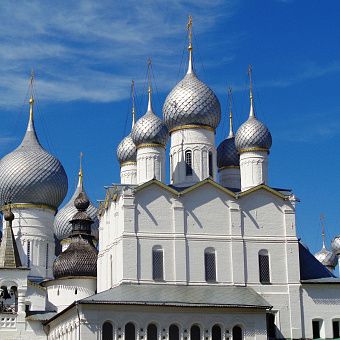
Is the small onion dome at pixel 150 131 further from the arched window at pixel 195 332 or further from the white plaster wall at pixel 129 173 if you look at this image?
the arched window at pixel 195 332

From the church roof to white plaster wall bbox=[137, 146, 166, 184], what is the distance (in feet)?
21.7

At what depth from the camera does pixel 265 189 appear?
3734 centimetres

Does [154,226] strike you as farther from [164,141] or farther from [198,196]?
[164,141]

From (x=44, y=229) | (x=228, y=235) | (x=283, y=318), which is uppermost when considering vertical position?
(x=44, y=229)

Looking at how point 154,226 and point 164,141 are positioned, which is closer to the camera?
point 154,226

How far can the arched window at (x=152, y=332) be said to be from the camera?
109 ft

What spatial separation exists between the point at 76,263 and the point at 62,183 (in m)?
7.77

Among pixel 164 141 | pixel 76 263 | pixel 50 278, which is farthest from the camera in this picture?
pixel 50 278

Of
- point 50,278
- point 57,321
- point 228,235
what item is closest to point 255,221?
point 228,235

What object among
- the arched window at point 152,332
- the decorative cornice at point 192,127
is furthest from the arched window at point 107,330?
the decorative cornice at point 192,127

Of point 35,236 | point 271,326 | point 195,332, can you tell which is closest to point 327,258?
point 35,236

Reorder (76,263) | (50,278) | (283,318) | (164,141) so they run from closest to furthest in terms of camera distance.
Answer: (283,318) < (164,141) < (76,263) < (50,278)

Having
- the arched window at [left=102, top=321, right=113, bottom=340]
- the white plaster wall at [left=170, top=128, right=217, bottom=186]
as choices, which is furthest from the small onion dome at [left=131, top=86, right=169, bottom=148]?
the arched window at [left=102, top=321, right=113, bottom=340]

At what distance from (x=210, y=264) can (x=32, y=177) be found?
585 inches
